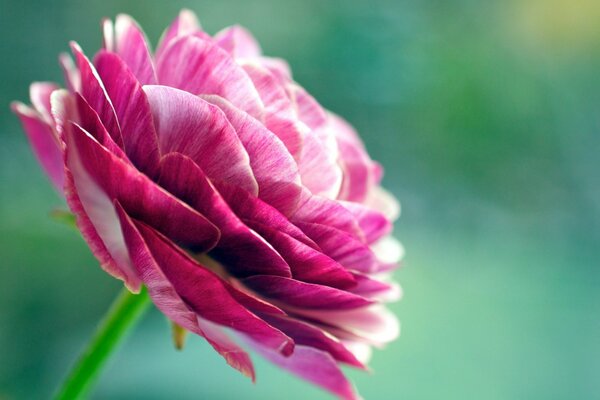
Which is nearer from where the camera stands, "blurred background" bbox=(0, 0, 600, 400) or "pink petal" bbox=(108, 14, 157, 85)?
"pink petal" bbox=(108, 14, 157, 85)

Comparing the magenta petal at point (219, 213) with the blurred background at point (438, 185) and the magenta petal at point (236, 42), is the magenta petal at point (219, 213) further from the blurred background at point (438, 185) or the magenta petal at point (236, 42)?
the blurred background at point (438, 185)

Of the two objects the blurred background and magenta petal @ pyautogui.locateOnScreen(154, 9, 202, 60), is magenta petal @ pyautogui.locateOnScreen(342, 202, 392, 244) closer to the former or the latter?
magenta petal @ pyautogui.locateOnScreen(154, 9, 202, 60)

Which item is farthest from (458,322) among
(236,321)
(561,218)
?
(236,321)

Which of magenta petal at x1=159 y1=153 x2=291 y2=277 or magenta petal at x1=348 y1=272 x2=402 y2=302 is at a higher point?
magenta petal at x1=348 y1=272 x2=402 y2=302

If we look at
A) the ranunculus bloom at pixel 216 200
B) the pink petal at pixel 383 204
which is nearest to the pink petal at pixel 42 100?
the ranunculus bloom at pixel 216 200

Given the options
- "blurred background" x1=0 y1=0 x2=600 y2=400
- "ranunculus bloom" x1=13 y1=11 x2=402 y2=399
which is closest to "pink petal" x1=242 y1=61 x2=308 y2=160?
"ranunculus bloom" x1=13 y1=11 x2=402 y2=399

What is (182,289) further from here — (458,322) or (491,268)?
(491,268)

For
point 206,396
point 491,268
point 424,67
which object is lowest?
point 206,396

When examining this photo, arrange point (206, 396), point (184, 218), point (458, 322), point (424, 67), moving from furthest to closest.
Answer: point (424, 67)
point (458, 322)
point (206, 396)
point (184, 218)
